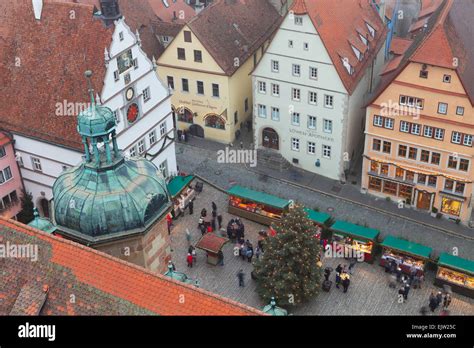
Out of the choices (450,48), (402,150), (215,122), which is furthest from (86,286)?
(215,122)

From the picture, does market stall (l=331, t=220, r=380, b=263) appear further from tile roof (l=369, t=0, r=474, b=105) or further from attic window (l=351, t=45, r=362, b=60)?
attic window (l=351, t=45, r=362, b=60)

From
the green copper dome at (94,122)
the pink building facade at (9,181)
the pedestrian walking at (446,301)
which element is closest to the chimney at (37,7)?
the pink building facade at (9,181)

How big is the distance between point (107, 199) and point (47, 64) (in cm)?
2416

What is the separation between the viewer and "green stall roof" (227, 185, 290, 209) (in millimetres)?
51875

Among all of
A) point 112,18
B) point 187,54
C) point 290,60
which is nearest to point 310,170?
point 290,60

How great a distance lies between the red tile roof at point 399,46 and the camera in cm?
5684

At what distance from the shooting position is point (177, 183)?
54.2 meters

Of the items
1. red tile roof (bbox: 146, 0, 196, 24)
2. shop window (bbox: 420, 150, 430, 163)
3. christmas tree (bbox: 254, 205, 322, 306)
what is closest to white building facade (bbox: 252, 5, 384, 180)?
shop window (bbox: 420, 150, 430, 163)

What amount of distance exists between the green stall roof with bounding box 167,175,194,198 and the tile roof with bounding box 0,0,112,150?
9836 millimetres

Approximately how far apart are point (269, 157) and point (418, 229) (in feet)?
47.8

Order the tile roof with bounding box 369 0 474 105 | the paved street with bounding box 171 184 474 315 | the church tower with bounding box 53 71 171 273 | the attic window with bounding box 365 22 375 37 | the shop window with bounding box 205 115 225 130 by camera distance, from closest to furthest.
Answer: the church tower with bounding box 53 71 171 273
the paved street with bounding box 171 184 474 315
the tile roof with bounding box 369 0 474 105
the attic window with bounding box 365 22 375 37
the shop window with bounding box 205 115 225 130

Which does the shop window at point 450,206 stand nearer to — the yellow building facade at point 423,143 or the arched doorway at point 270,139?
the yellow building facade at point 423,143

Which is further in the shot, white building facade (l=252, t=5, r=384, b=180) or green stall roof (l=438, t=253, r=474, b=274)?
white building facade (l=252, t=5, r=384, b=180)

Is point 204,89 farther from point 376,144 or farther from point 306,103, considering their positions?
point 376,144
